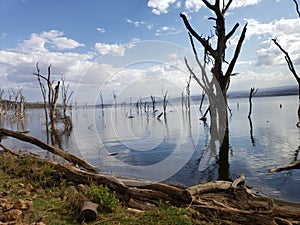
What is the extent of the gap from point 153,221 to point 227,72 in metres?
12.9

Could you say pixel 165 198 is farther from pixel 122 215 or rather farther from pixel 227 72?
pixel 227 72

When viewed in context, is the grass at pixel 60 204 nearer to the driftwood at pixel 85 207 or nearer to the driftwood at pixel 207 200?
the driftwood at pixel 85 207

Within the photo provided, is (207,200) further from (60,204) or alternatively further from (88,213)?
(60,204)

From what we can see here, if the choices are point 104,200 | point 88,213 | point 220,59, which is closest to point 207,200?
point 104,200

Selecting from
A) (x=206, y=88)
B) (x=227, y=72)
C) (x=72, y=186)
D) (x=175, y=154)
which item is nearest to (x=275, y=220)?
(x=72, y=186)

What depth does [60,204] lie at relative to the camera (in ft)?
17.7

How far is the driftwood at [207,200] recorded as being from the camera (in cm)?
492

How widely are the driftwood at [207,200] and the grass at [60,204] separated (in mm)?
301

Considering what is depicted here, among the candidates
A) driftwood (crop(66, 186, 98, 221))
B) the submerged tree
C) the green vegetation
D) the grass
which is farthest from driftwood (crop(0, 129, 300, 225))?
the submerged tree

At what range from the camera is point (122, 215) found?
193 inches

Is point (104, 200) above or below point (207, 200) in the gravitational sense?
above

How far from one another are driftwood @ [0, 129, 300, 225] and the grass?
11.8 inches

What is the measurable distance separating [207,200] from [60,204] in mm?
3129

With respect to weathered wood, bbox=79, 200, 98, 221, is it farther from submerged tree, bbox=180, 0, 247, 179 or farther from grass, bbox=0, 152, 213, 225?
submerged tree, bbox=180, 0, 247, 179
